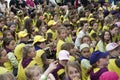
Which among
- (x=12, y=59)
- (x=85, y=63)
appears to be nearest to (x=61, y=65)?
(x=85, y=63)

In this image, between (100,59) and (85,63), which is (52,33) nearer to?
(85,63)

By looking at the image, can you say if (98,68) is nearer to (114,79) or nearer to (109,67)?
(109,67)

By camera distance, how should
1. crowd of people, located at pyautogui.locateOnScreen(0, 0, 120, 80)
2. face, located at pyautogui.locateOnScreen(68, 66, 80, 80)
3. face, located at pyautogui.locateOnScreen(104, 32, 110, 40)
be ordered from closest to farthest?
1. face, located at pyautogui.locateOnScreen(68, 66, 80, 80)
2. crowd of people, located at pyautogui.locateOnScreen(0, 0, 120, 80)
3. face, located at pyautogui.locateOnScreen(104, 32, 110, 40)

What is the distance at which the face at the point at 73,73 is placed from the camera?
465cm

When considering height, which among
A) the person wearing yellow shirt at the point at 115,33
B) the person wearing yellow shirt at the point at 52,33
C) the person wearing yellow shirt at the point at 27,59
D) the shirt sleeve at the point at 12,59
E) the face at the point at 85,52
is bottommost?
the person wearing yellow shirt at the point at 52,33

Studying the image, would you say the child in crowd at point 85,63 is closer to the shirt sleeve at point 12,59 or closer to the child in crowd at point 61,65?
the child in crowd at point 61,65

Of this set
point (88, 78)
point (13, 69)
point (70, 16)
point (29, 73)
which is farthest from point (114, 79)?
point (70, 16)

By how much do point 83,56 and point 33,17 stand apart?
21.4 feet

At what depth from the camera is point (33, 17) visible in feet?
42.0

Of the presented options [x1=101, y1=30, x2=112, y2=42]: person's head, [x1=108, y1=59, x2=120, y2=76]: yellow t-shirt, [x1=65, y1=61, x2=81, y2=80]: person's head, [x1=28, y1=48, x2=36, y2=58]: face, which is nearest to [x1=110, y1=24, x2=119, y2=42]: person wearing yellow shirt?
[x1=101, y1=30, x2=112, y2=42]: person's head

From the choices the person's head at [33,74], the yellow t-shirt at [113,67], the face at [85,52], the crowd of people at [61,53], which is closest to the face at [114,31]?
the crowd of people at [61,53]

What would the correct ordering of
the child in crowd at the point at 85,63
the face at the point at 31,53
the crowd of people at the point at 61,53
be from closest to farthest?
the crowd of people at the point at 61,53, the child in crowd at the point at 85,63, the face at the point at 31,53

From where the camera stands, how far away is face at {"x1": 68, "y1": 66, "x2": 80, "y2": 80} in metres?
4.65

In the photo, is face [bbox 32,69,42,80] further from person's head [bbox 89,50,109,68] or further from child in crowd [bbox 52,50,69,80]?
person's head [bbox 89,50,109,68]
